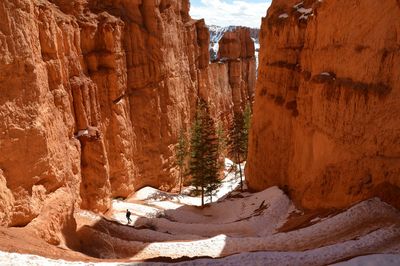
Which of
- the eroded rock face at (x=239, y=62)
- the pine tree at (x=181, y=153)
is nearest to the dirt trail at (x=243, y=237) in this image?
the pine tree at (x=181, y=153)

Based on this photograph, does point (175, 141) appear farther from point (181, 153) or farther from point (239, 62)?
point (239, 62)

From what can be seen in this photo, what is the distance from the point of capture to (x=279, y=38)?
3616 centimetres

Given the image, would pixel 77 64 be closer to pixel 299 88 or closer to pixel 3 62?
pixel 3 62

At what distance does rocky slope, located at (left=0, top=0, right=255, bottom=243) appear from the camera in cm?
1806

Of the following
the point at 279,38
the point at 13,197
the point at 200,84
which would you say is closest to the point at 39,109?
the point at 13,197

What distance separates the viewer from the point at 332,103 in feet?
79.5

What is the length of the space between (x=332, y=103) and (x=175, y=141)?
27365 mm

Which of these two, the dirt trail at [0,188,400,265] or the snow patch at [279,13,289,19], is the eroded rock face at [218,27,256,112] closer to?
the snow patch at [279,13,289,19]

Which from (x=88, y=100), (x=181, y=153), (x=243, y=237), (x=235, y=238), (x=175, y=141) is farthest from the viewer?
(x=175, y=141)

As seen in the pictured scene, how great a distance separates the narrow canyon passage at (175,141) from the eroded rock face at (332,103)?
0.32 ft

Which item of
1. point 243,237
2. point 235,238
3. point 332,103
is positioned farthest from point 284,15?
point 235,238

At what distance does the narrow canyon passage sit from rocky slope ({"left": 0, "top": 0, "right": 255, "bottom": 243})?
0.36 feet

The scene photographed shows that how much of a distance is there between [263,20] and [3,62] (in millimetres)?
29109

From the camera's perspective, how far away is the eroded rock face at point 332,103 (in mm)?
19438
